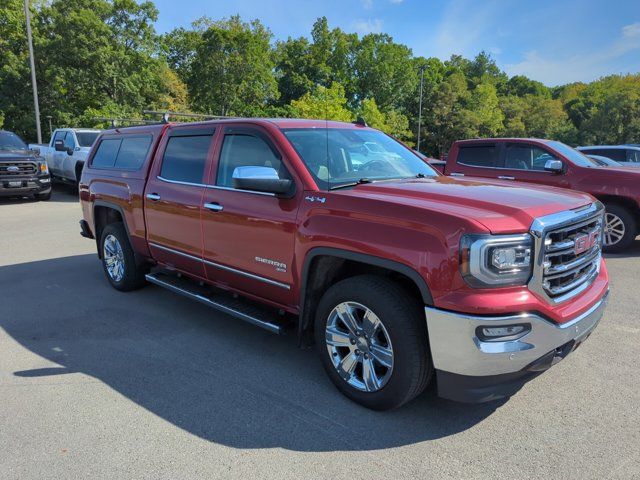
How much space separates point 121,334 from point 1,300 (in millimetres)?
2051

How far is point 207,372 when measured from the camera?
373cm

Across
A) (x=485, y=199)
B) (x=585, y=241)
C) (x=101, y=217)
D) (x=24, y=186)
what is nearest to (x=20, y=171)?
(x=24, y=186)

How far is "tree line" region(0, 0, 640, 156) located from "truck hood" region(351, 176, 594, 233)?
18.8 feet

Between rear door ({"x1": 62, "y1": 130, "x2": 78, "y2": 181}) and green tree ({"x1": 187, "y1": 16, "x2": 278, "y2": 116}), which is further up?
green tree ({"x1": 187, "y1": 16, "x2": 278, "y2": 116})

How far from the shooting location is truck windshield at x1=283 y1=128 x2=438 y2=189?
3.63 metres

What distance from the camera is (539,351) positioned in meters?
2.66

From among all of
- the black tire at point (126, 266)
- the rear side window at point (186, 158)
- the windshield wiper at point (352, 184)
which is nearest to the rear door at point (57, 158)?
the black tire at point (126, 266)

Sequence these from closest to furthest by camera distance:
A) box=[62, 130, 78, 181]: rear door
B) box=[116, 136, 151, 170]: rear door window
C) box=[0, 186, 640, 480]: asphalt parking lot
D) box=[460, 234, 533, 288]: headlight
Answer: box=[460, 234, 533, 288]: headlight < box=[0, 186, 640, 480]: asphalt parking lot < box=[116, 136, 151, 170]: rear door window < box=[62, 130, 78, 181]: rear door

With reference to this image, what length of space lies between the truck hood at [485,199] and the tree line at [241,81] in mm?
5745

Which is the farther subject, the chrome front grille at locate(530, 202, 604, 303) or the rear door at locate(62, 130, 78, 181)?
the rear door at locate(62, 130, 78, 181)

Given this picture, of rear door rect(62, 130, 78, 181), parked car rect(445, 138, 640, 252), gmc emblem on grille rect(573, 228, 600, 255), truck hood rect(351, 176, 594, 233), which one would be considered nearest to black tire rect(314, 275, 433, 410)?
truck hood rect(351, 176, 594, 233)


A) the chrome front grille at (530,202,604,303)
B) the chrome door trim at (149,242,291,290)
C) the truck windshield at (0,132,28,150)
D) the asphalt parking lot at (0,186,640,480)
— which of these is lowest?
the asphalt parking lot at (0,186,640,480)

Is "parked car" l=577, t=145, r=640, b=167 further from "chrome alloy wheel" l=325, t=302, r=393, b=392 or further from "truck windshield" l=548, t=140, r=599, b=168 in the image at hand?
"chrome alloy wheel" l=325, t=302, r=393, b=392

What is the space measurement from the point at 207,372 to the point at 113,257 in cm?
278
